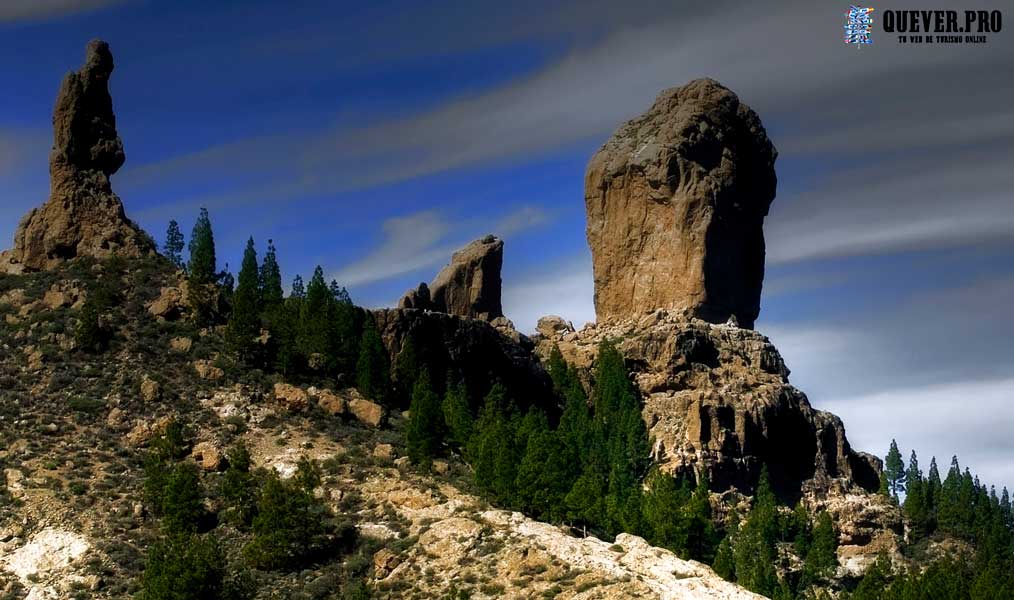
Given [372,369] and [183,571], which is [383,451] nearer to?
[372,369]

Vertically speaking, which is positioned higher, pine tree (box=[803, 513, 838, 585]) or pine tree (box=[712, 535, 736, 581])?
pine tree (box=[803, 513, 838, 585])

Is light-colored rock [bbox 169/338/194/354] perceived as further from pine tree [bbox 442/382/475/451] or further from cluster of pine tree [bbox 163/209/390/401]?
pine tree [bbox 442/382/475/451]

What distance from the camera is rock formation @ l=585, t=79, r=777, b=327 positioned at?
619 ft

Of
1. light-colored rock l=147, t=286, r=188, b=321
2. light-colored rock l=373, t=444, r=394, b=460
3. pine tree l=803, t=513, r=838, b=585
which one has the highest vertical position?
light-colored rock l=147, t=286, r=188, b=321

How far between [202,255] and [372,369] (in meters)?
18.8

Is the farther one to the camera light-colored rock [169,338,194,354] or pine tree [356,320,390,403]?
pine tree [356,320,390,403]

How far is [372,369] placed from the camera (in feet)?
460

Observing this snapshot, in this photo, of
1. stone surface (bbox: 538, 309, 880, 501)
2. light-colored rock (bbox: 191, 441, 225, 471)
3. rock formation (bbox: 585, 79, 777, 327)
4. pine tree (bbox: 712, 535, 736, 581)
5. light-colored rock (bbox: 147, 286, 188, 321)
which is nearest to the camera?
light-colored rock (bbox: 191, 441, 225, 471)

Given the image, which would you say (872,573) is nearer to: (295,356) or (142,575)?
(295,356)

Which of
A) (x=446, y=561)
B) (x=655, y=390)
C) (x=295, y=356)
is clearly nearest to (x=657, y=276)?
(x=655, y=390)

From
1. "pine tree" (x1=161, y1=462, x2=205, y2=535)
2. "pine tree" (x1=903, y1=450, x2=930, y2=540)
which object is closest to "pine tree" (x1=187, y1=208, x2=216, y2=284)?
"pine tree" (x1=161, y1=462, x2=205, y2=535)

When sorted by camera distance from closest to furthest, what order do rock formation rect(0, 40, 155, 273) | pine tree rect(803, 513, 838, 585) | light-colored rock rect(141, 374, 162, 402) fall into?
1. light-colored rock rect(141, 374, 162, 402)
2. pine tree rect(803, 513, 838, 585)
3. rock formation rect(0, 40, 155, 273)

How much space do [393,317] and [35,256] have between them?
1376 inches

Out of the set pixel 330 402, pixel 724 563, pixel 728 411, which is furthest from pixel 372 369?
pixel 728 411
